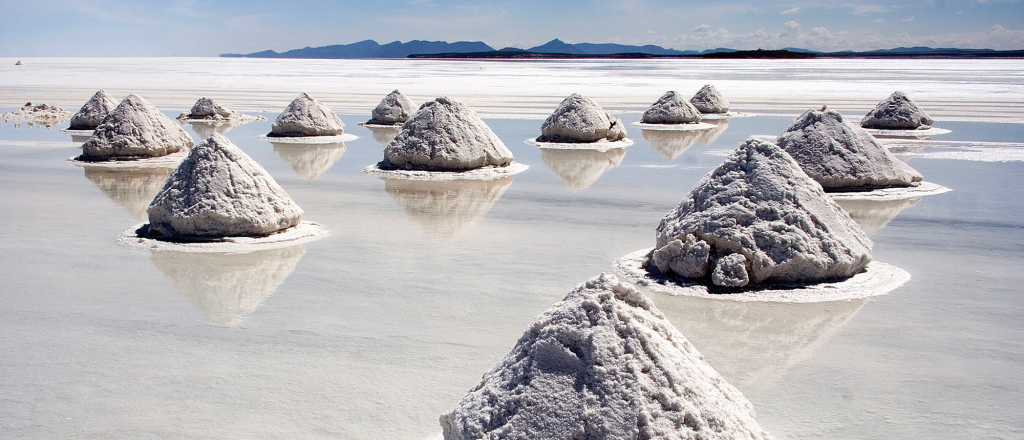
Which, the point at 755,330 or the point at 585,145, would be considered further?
the point at 585,145

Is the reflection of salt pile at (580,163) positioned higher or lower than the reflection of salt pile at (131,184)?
lower

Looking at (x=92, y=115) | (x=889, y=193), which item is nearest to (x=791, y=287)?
(x=889, y=193)

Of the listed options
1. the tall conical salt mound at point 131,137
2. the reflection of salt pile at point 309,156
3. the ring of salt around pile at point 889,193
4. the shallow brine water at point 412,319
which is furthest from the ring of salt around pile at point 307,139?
the ring of salt around pile at point 889,193

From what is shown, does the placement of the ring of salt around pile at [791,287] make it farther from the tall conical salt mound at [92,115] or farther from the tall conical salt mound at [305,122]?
the tall conical salt mound at [92,115]

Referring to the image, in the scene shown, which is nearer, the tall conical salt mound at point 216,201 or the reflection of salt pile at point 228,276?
the reflection of salt pile at point 228,276

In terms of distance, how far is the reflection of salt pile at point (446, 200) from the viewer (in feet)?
26.3

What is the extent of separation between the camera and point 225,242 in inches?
275

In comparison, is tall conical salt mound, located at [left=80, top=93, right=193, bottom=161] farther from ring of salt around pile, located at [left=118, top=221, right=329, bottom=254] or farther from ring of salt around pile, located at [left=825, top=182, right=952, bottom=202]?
ring of salt around pile, located at [left=825, top=182, right=952, bottom=202]

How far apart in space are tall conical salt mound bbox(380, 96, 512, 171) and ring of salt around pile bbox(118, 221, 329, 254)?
3969mm

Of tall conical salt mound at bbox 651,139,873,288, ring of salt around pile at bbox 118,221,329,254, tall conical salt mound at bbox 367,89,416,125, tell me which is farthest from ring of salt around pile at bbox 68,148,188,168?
tall conical salt mound at bbox 651,139,873,288

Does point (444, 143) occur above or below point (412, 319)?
above

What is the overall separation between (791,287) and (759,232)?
44cm

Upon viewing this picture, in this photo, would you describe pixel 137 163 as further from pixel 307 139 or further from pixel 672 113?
pixel 672 113

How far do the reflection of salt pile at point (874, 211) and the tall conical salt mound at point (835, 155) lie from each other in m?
0.45
